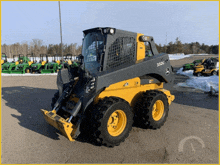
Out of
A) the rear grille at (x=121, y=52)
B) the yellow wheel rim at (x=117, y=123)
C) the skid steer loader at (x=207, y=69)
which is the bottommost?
the yellow wheel rim at (x=117, y=123)

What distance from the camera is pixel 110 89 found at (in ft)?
12.7

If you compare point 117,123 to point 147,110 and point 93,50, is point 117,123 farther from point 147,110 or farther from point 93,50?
point 93,50

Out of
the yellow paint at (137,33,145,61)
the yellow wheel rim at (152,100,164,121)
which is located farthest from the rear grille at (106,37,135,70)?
the yellow wheel rim at (152,100,164,121)

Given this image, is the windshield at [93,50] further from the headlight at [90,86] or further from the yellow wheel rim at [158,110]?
the yellow wheel rim at [158,110]

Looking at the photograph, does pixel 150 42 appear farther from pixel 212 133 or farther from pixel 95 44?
pixel 212 133

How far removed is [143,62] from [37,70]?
15.3m

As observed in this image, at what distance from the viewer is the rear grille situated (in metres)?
3.99

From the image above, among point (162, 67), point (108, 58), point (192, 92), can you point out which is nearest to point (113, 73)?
point (108, 58)

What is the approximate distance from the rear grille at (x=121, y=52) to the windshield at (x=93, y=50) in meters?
0.24

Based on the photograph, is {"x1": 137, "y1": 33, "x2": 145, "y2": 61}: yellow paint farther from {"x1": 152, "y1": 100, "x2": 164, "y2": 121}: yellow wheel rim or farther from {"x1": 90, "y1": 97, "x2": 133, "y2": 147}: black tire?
{"x1": 90, "y1": 97, "x2": 133, "y2": 147}: black tire

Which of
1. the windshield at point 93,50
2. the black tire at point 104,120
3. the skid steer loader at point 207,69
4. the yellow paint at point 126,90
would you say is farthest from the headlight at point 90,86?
the skid steer loader at point 207,69

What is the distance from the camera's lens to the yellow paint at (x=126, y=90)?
385 cm

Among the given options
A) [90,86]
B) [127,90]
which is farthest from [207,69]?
[90,86]

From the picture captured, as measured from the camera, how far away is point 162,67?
4.76 m
